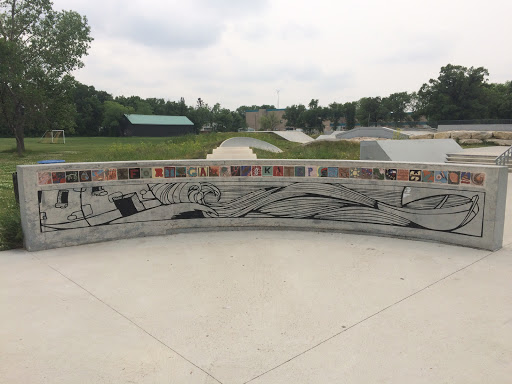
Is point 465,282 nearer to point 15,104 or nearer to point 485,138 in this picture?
point 485,138

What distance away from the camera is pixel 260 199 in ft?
24.0

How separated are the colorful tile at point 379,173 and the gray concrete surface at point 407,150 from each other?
28.9ft

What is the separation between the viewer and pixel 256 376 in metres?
3.08

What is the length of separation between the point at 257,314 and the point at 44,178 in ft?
13.7

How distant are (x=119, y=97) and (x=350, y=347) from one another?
320ft

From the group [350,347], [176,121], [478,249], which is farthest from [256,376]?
[176,121]

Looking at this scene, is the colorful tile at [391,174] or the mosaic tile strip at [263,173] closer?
the mosaic tile strip at [263,173]

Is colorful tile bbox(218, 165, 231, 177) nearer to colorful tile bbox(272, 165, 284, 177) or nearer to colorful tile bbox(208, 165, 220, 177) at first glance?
colorful tile bbox(208, 165, 220, 177)

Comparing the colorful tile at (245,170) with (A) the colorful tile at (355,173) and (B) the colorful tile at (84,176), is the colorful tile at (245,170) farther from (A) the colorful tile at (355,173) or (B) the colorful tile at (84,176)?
(B) the colorful tile at (84,176)

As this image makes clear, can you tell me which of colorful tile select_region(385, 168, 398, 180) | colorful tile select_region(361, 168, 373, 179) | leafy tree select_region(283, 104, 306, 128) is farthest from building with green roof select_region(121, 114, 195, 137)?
colorful tile select_region(385, 168, 398, 180)

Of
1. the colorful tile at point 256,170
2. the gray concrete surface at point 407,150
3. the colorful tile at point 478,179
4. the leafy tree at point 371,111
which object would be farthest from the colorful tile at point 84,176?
the leafy tree at point 371,111

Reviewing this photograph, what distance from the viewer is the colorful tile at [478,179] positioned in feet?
20.0

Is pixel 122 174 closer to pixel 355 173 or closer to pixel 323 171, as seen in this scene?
pixel 323 171

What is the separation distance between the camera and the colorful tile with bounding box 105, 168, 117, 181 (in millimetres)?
6680
